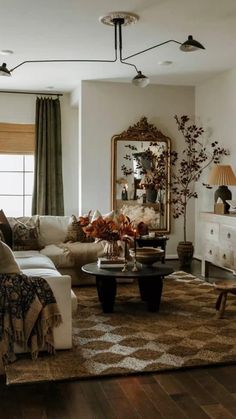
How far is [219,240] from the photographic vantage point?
237 inches

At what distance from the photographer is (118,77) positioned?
714 centimetres

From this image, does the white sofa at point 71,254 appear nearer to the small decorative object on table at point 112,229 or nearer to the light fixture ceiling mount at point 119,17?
the small decorative object on table at point 112,229

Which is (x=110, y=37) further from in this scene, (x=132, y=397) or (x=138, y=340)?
(x=132, y=397)

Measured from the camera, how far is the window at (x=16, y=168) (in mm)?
8172

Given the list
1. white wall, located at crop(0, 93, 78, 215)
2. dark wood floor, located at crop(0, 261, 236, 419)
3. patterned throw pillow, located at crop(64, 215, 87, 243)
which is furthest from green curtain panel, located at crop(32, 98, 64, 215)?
dark wood floor, located at crop(0, 261, 236, 419)

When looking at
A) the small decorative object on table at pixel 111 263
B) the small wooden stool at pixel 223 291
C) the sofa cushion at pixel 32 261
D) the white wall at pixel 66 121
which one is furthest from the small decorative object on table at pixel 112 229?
the white wall at pixel 66 121

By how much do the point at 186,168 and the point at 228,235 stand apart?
208cm

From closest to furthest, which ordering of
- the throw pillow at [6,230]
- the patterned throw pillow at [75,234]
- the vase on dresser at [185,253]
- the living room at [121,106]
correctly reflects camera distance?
the throw pillow at [6,230], the living room at [121,106], the patterned throw pillow at [75,234], the vase on dresser at [185,253]

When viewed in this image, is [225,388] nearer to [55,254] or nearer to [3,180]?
[55,254]

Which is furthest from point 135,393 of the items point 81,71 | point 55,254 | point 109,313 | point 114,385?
point 81,71

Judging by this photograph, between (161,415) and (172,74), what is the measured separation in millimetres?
5316

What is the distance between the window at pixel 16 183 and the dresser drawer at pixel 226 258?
12.4ft

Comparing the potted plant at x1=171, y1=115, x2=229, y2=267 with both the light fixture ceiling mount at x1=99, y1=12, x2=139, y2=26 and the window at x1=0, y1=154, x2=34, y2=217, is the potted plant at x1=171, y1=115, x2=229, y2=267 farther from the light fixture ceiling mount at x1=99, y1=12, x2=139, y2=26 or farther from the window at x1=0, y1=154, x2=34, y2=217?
the light fixture ceiling mount at x1=99, y1=12, x2=139, y2=26

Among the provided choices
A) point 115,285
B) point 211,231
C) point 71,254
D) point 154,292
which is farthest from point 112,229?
point 211,231
